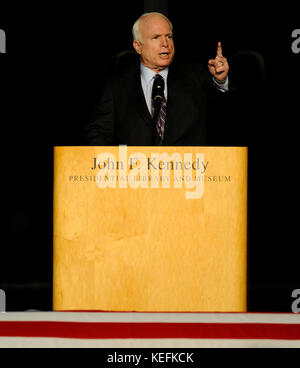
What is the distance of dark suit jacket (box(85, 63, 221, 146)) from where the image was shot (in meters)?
3.21

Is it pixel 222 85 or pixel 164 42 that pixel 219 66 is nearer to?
pixel 222 85

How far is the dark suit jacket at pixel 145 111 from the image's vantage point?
3.21 meters

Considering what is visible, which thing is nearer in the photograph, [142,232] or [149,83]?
[142,232]

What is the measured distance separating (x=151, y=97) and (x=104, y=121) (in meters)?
0.27

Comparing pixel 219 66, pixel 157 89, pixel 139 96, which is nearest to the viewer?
pixel 157 89

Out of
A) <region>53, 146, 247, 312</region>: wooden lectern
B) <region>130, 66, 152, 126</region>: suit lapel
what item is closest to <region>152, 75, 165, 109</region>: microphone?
<region>53, 146, 247, 312</region>: wooden lectern

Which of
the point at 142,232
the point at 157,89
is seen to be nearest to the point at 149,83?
the point at 157,89

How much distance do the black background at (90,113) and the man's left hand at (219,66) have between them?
360 millimetres

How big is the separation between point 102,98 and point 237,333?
1.33m

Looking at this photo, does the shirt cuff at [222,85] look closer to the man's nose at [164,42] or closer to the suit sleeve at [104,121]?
the man's nose at [164,42]

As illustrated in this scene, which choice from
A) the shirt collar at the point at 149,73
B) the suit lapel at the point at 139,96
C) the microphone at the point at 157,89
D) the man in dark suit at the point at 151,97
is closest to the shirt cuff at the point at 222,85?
the man in dark suit at the point at 151,97

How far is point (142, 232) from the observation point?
2.85 metres

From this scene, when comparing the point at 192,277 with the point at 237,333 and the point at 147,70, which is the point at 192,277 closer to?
the point at 237,333

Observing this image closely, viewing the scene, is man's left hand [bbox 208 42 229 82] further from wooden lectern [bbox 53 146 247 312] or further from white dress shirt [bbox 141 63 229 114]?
wooden lectern [bbox 53 146 247 312]
